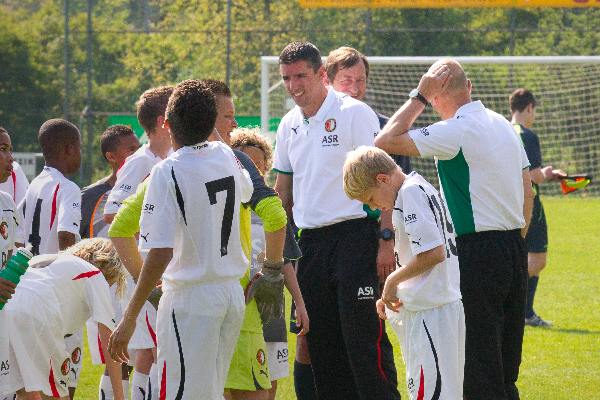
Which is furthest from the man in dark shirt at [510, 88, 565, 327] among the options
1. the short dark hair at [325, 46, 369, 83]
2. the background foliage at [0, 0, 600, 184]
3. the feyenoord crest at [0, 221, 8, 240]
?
the background foliage at [0, 0, 600, 184]

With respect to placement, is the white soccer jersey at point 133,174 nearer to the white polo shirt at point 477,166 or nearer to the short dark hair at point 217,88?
the short dark hair at point 217,88

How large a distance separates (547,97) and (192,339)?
22.1 metres

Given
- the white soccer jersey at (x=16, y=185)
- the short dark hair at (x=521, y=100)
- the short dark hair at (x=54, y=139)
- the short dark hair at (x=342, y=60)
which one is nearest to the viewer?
the short dark hair at (x=342, y=60)

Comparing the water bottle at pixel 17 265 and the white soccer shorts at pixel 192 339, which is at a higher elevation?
the water bottle at pixel 17 265

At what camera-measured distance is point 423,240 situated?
5.06m

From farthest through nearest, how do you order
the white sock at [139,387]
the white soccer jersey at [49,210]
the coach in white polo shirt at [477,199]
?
the white soccer jersey at [49,210]
the white sock at [139,387]
the coach in white polo shirt at [477,199]

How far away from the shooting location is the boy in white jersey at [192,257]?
4582mm

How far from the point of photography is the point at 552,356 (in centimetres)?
951

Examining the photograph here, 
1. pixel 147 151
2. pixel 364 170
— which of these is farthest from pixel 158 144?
pixel 364 170

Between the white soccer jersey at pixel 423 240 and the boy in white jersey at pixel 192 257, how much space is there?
33.5 inches

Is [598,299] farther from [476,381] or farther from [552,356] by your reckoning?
[476,381]

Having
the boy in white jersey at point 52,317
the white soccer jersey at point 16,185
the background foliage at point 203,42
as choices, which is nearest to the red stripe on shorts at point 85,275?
the boy in white jersey at point 52,317

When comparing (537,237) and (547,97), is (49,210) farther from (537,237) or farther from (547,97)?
(547,97)

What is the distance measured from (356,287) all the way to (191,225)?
178cm
